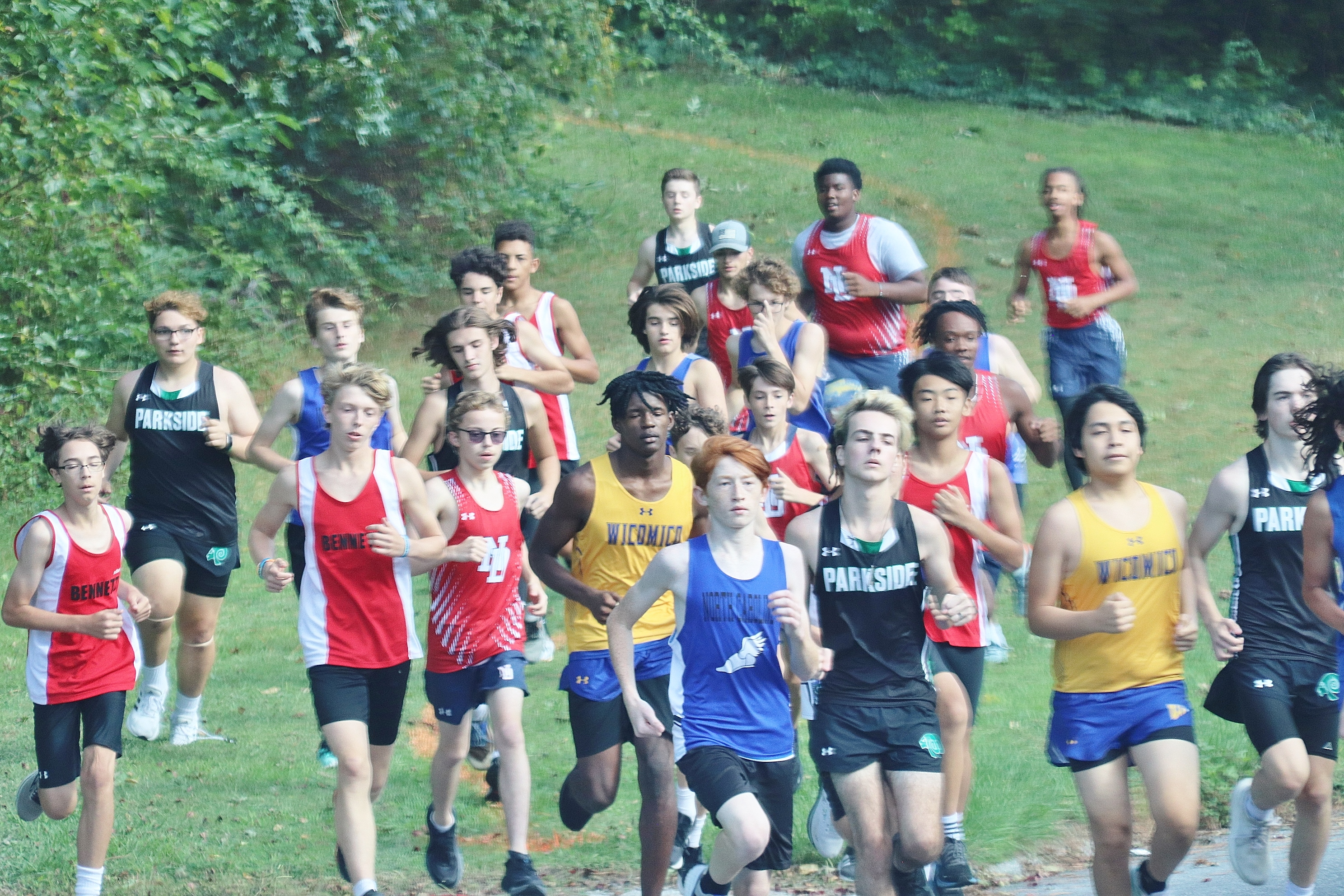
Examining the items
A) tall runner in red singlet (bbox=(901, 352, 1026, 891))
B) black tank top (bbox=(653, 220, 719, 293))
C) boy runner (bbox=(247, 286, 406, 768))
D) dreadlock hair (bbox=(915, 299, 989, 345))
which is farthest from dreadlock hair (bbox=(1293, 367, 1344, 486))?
black tank top (bbox=(653, 220, 719, 293))

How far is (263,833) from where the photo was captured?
736cm

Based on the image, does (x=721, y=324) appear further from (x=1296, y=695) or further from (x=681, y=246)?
(x=1296, y=695)

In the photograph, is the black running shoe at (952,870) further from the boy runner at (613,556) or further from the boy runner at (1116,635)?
the boy runner at (613,556)

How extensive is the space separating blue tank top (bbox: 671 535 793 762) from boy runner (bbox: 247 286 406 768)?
8.41 ft

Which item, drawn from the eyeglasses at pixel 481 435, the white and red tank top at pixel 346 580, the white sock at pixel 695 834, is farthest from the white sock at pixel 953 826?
the eyeglasses at pixel 481 435

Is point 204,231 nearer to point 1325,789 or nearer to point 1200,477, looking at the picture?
point 1200,477

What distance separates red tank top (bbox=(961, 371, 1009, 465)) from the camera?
7402mm

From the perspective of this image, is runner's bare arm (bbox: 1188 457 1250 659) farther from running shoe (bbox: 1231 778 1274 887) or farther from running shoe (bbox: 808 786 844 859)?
running shoe (bbox: 808 786 844 859)

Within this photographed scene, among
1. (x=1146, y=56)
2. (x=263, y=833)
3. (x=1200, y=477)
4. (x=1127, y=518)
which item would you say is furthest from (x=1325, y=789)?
(x=1146, y=56)

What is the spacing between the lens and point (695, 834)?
6941mm

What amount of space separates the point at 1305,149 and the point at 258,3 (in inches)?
671

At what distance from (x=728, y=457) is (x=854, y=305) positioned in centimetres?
383

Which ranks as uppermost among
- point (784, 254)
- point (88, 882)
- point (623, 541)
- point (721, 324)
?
point (784, 254)

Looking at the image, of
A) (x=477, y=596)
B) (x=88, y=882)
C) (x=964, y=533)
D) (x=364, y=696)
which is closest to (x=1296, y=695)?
(x=964, y=533)
